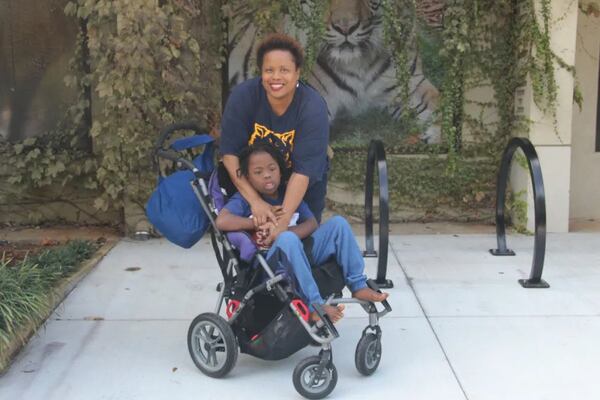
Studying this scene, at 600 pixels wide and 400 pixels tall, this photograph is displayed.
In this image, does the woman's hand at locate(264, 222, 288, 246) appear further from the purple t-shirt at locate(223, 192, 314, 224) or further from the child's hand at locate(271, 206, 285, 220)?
the purple t-shirt at locate(223, 192, 314, 224)

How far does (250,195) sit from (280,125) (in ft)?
1.37

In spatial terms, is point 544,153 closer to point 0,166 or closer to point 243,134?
point 243,134

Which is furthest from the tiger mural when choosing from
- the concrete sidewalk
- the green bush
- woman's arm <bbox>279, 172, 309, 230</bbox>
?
woman's arm <bbox>279, 172, 309, 230</bbox>

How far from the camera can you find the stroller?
3312mm

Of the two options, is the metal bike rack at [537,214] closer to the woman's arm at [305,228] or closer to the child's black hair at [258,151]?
the woman's arm at [305,228]

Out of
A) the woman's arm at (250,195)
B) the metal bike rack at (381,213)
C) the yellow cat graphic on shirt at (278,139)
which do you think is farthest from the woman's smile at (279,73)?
the metal bike rack at (381,213)

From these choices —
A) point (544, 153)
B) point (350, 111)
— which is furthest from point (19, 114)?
point (544, 153)

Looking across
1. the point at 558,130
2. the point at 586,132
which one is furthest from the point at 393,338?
the point at 586,132

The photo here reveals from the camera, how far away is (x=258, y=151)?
3537 mm

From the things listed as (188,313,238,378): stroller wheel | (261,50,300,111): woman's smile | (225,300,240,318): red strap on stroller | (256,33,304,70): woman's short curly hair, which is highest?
(256,33,304,70): woman's short curly hair

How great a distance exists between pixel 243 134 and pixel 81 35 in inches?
140

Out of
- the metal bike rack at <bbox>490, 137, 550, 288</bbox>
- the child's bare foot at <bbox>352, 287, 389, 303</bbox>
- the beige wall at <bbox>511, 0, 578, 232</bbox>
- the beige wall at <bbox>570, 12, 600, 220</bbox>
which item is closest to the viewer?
the child's bare foot at <bbox>352, 287, 389, 303</bbox>

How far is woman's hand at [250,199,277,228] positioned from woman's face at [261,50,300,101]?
570mm

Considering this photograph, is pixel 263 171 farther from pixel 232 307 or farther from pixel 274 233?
pixel 232 307
